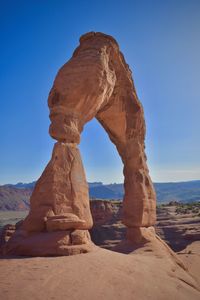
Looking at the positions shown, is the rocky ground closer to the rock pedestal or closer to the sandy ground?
the sandy ground

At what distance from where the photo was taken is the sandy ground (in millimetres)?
4539

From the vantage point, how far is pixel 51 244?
259 inches

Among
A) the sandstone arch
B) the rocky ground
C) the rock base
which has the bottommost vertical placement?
the rocky ground

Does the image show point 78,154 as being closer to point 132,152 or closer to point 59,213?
point 59,213

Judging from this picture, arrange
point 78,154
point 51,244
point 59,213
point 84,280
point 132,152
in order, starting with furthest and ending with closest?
point 132,152 < point 78,154 < point 59,213 < point 51,244 < point 84,280

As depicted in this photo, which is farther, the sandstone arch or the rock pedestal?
the sandstone arch

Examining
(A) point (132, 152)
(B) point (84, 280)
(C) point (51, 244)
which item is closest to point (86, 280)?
(B) point (84, 280)

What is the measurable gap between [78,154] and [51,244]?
9.33 feet

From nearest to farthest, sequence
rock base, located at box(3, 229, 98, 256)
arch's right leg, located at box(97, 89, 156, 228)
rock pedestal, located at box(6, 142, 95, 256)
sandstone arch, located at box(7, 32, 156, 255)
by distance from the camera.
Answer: rock base, located at box(3, 229, 98, 256) < rock pedestal, located at box(6, 142, 95, 256) < sandstone arch, located at box(7, 32, 156, 255) < arch's right leg, located at box(97, 89, 156, 228)

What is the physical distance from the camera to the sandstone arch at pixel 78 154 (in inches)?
279

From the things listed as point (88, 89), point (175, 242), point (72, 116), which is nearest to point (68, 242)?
point (72, 116)

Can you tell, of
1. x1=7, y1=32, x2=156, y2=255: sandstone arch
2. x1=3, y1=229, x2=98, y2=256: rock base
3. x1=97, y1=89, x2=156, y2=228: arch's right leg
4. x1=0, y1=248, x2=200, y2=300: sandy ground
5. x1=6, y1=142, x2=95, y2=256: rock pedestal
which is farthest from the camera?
x1=97, y1=89, x2=156, y2=228: arch's right leg

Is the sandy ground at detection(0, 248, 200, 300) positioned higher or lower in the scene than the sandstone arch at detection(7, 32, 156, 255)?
lower

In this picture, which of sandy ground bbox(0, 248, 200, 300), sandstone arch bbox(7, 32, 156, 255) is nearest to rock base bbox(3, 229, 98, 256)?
sandstone arch bbox(7, 32, 156, 255)
